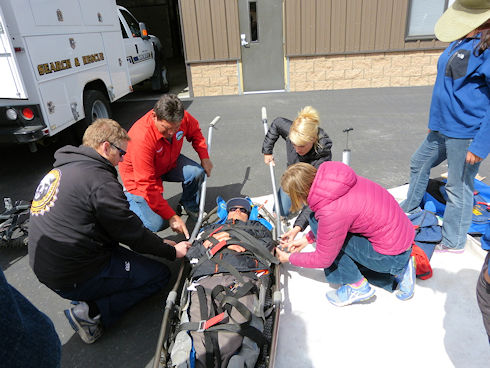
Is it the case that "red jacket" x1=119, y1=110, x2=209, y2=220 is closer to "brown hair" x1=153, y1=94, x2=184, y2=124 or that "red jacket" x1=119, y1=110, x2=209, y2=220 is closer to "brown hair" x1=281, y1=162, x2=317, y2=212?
"brown hair" x1=153, y1=94, x2=184, y2=124

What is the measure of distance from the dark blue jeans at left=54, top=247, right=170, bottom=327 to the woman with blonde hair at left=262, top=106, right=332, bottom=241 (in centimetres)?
114

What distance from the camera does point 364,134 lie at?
645 cm

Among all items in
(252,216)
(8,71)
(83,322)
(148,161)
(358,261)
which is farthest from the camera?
(8,71)

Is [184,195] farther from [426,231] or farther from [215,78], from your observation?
[215,78]

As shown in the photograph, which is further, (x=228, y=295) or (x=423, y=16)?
(x=423, y=16)

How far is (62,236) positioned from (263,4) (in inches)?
324

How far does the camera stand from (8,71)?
4605mm

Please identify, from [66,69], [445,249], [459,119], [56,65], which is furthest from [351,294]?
[66,69]

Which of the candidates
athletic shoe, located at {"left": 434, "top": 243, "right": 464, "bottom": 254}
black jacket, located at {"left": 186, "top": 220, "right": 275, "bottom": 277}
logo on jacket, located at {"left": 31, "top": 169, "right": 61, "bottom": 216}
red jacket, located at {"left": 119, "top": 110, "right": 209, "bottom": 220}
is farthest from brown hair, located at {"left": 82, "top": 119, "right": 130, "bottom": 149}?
athletic shoe, located at {"left": 434, "top": 243, "right": 464, "bottom": 254}

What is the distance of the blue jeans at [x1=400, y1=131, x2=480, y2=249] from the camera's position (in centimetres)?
296

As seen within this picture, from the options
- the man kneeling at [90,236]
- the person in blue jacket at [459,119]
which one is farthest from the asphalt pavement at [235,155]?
the person in blue jacket at [459,119]

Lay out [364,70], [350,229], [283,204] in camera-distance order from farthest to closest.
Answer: [364,70], [283,204], [350,229]

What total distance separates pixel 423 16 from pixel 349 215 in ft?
29.0

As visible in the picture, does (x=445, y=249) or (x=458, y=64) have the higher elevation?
(x=458, y=64)
